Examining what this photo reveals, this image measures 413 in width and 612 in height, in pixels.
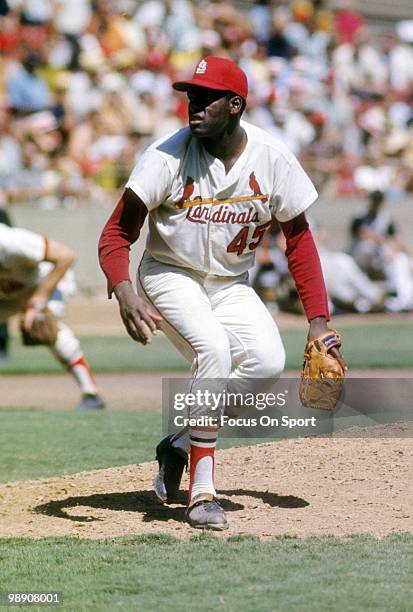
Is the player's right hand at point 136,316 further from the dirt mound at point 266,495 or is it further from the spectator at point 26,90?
the spectator at point 26,90

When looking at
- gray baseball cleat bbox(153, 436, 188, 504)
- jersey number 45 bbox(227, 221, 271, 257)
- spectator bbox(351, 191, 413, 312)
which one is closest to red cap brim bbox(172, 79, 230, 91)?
jersey number 45 bbox(227, 221, 271, 257)

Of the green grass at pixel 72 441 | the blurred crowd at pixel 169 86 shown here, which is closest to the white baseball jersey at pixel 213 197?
the green grass at pixel 72 441

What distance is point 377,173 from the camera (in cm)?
1906

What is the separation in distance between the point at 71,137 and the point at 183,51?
3.09 m

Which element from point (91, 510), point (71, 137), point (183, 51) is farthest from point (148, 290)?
point (183, 51)

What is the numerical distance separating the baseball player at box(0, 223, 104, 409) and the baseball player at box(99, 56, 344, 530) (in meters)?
2.10

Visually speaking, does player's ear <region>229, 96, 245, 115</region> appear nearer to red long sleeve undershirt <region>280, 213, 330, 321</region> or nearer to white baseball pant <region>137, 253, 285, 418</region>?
→ red long sleeve undershirt <region>280, 213, 330, 321</region>

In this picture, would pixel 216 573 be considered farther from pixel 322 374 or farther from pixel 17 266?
pixel 17 266

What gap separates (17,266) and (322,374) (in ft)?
10.4

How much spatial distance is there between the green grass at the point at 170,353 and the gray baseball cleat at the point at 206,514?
20.2 ft

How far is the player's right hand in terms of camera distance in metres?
4.72

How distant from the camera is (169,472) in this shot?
5.40m

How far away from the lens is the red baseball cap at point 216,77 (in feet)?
15.9

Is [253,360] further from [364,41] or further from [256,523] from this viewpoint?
[364,41]
